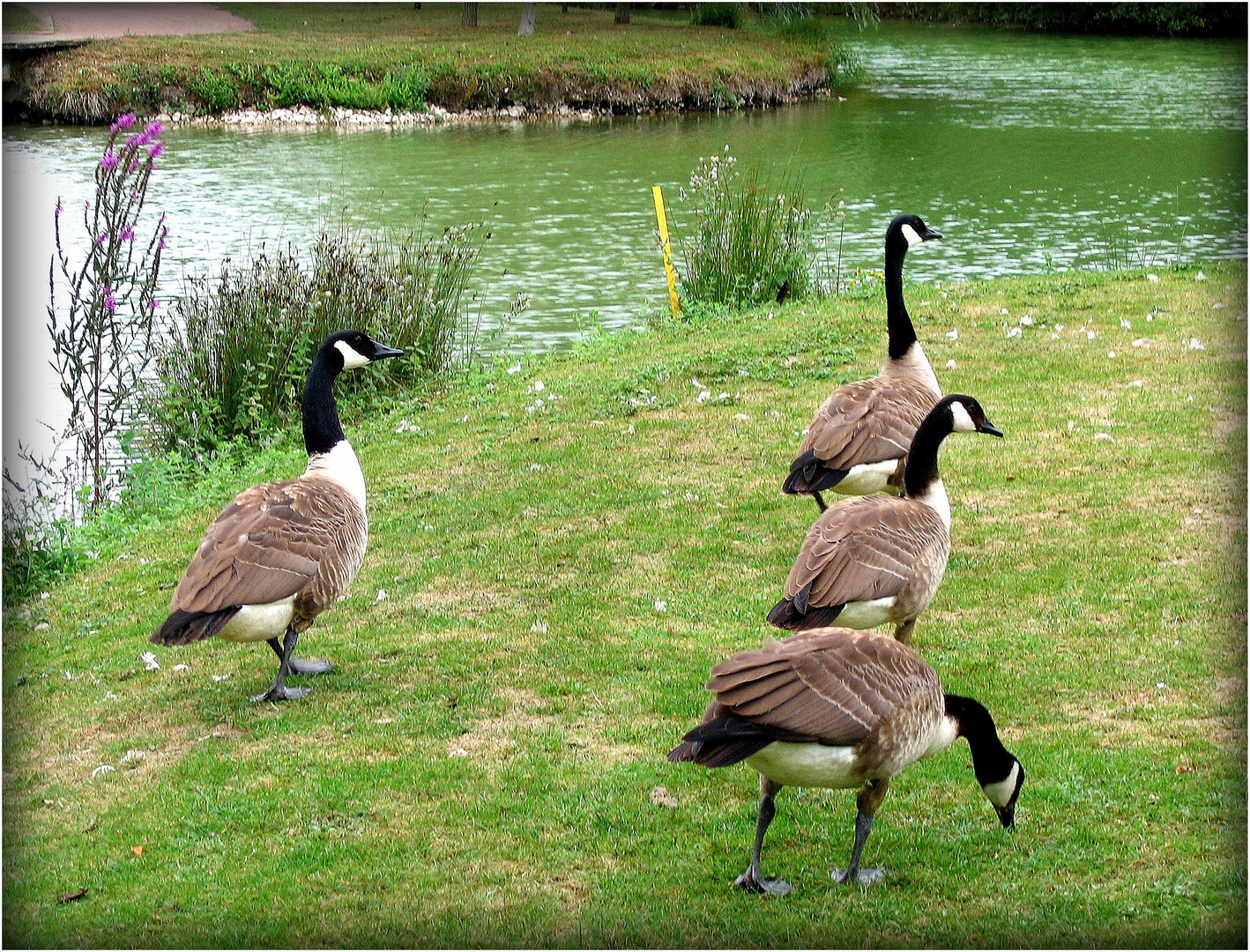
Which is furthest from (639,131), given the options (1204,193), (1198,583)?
(1198,583)

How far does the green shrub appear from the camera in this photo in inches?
2002

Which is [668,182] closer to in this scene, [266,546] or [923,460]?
[923,460]

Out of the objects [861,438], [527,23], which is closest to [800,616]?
[861,438]

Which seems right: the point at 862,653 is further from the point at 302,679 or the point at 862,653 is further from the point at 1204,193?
the point at 1204,193

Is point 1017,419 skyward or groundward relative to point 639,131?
groundward

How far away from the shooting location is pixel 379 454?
38.5 ft

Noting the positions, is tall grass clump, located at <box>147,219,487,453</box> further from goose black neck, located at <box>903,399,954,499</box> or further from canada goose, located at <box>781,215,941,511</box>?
goose black neck, located at <box>903,399,954,499</box>

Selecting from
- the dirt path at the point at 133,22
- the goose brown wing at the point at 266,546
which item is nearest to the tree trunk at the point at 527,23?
the dirt path at the point at 133,22

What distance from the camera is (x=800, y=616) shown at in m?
5.85

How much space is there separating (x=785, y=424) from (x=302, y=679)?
5.59 meters

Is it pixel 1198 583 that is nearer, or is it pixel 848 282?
pixel 1198 583

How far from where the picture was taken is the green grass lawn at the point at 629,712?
471 cm

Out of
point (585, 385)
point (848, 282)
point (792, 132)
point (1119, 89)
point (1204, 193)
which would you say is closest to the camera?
point (585, 385)

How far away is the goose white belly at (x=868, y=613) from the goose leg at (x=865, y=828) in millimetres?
1351
